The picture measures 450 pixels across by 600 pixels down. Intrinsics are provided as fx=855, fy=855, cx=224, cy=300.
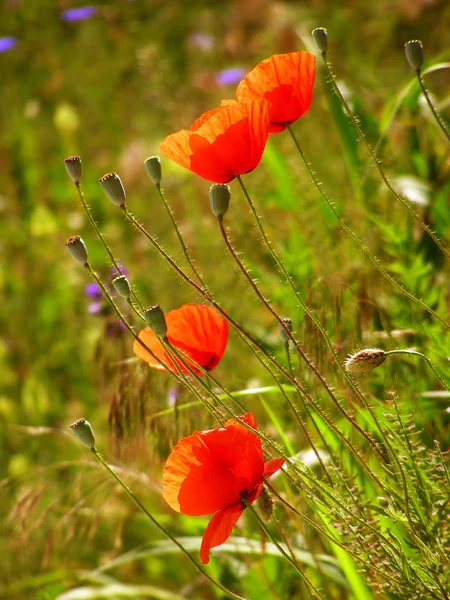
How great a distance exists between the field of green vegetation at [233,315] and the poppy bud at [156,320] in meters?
0.01

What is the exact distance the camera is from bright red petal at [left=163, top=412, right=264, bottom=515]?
2.43 ft

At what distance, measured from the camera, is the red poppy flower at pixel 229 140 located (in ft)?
2.55

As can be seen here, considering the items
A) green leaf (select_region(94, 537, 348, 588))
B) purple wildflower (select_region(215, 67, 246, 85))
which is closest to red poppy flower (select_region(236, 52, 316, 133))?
green leaf (select_region(94, 537, 348, 588))

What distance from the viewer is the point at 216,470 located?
0.75 metres

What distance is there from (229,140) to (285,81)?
12 centimetres

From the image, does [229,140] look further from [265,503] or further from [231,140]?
A: [265,503]

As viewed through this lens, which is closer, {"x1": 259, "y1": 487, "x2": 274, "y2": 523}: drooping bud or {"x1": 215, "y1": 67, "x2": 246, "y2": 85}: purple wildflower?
{"x1": 259, "y1": 487, "x2": 274, "y2": 523}: drooping bud

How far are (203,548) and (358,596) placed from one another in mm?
355

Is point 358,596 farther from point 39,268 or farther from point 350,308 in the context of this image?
point 39,268

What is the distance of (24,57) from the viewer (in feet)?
14.1

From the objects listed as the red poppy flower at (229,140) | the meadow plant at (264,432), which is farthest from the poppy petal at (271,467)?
the red poppy flower at (229,140)

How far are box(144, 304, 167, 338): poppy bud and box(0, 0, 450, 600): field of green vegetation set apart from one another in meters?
0.01

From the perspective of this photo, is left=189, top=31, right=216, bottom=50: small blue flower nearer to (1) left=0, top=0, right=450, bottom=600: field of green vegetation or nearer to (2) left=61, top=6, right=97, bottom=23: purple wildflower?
(1) left=0, top=0, right=450, bottom=600: field of green vegetation

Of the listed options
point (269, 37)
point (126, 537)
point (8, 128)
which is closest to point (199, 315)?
point (126, 537)
